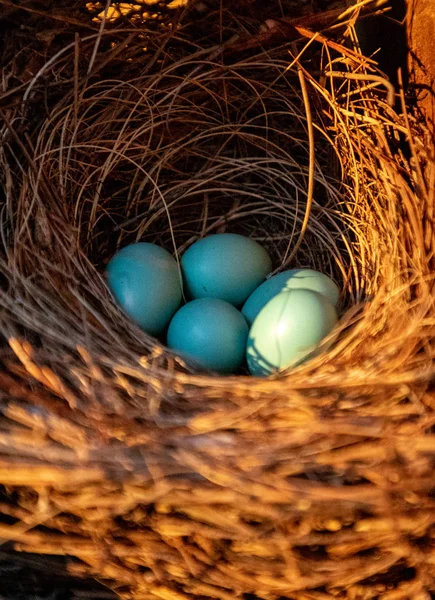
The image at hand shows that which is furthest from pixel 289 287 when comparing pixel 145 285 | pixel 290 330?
pixel 145 285

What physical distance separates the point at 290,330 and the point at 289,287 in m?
0.11

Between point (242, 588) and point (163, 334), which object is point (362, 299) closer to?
point (163, 334)

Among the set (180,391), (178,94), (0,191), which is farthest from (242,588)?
(178,94)

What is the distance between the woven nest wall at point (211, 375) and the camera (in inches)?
25.8

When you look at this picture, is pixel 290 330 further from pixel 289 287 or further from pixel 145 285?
pixel 145 285

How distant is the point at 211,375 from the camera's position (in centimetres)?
91

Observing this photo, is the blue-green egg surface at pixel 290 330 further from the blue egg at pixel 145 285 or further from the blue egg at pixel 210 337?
the blue egg at pixel 145 285

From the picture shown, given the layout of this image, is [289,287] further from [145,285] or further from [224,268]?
[145,285]

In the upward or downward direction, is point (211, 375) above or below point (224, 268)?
below

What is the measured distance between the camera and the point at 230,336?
0.95 meters

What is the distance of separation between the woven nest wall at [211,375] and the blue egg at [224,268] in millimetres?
119

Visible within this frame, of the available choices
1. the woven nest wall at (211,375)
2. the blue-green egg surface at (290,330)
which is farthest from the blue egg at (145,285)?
the blue-green egg surface at (290,330)

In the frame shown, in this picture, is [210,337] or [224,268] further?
[224,268]

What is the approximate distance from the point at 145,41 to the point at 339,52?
346mm
